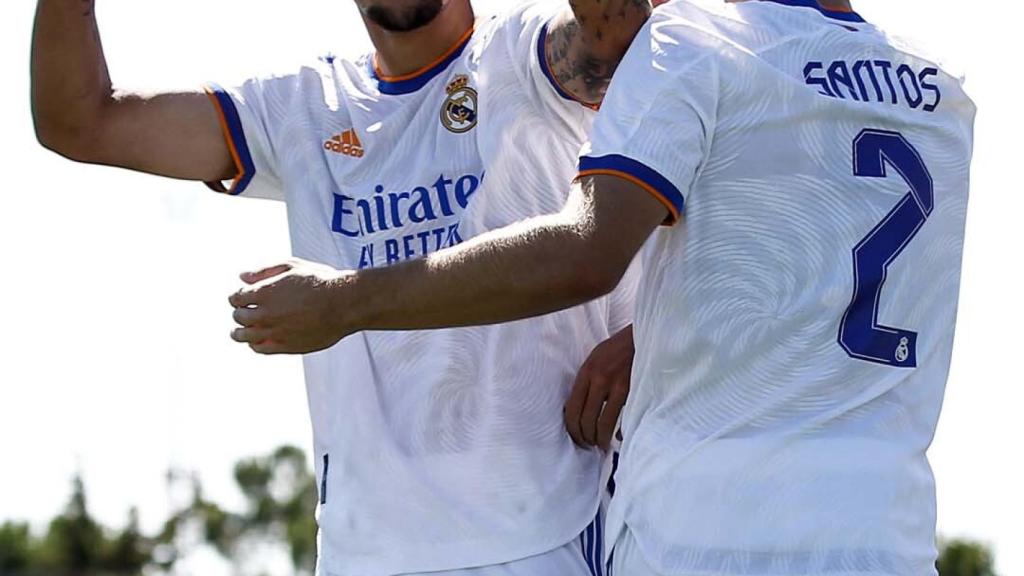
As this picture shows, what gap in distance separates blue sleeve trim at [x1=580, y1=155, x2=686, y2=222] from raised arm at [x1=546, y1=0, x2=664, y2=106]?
2.63ft

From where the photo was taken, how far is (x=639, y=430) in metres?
4.36

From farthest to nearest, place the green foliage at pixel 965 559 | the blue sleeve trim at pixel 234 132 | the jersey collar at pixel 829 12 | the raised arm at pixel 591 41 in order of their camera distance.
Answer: the green foliage at pixel 965 559
the blue sleeve trim at pixel 234 132
the raised arm at pixel 591 41
the jersey collar at pixel 829 12

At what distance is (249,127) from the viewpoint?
18.4 feet

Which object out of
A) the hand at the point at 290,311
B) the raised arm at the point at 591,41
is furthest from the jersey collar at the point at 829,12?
the hand at the point at 290,311

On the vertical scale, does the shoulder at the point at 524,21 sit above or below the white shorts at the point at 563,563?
above

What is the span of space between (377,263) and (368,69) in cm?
75

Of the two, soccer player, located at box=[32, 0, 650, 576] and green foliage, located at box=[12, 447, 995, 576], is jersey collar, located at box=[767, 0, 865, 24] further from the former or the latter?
green foliage, located at box=[12, 447, 995, 576]

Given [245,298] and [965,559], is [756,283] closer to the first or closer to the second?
[245,298]

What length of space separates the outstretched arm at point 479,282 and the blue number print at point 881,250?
51 cm

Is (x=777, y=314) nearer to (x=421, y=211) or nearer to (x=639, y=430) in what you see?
(x=639, y=430)

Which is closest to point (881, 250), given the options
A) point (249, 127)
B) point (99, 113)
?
point (249, 127)

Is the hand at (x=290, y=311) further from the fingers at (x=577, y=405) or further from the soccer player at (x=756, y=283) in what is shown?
the fingers at (x=577, y=405)

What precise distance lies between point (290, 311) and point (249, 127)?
1.67 m

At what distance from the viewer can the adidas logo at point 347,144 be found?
5455mm
